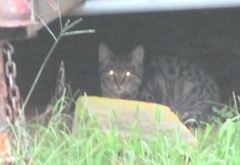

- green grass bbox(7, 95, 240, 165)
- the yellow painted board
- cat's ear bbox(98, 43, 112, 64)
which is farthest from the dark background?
green grass bbox(7, 95, 240, 165)

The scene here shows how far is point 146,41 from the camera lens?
22.1 ft

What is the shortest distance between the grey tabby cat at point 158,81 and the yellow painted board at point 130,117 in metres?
1.24

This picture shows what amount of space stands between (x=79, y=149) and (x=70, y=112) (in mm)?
1271

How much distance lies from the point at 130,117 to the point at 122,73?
5.41 feet

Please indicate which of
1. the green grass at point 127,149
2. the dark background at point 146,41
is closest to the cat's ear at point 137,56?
the dark background at point 146,41

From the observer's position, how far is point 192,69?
5758 mm

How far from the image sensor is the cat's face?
18.9 feet

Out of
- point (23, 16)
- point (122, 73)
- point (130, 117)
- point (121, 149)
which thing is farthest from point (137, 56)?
point (23, 16)

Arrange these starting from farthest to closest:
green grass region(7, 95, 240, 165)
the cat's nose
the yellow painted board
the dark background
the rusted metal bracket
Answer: the dark background
the cat's nose
the yellow painted board
green grass region(7, 95, 240, 165)
the rusted metal bracket

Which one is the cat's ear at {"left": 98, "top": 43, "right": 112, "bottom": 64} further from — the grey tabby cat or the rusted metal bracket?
the rusted metal bracket

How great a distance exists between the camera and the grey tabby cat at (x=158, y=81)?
5.59 meters

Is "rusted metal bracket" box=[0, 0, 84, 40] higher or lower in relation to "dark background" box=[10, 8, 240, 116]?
higher

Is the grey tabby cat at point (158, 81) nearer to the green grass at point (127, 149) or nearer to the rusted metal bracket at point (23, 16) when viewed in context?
the green grass at point (127, 149)

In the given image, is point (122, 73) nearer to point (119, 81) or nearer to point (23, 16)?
point (119, 81)
